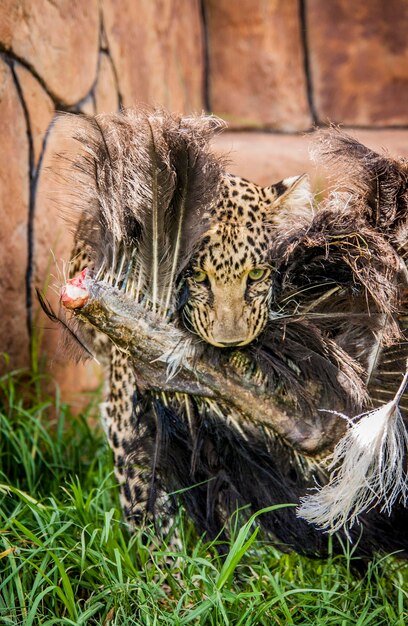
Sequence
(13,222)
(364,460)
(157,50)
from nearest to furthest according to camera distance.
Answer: (364,460), (13,222), (157,50)

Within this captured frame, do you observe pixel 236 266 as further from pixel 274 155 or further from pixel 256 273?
pixel 274 155

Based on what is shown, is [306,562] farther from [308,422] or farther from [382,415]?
[382,415]

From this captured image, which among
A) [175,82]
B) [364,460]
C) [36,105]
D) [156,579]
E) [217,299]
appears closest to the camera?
[364,460]

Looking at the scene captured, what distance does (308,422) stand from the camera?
8.45 feet

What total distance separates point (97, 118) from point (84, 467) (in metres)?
1.71

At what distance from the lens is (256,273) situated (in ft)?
9.34

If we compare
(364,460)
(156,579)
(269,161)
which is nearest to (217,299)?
(364,460)

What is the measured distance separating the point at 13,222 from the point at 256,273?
134 cm

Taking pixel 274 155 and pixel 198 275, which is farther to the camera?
pixel 274 155

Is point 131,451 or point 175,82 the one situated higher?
point 175,82

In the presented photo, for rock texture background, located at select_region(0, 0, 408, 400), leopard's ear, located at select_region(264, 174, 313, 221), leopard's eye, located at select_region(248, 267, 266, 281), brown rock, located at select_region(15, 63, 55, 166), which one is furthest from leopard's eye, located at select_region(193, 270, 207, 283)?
brown rock, located at select_region(15, 63, 55, 166)

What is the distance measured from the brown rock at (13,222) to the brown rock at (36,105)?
0.07m

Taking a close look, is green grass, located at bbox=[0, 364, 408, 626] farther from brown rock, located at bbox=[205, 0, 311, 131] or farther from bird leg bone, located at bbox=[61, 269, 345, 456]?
brown rock, located at bbox=[205, 0, 311, 131]

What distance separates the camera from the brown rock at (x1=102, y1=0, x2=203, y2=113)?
473cm
